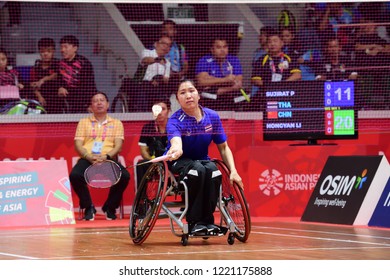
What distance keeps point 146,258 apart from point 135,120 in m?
6.84

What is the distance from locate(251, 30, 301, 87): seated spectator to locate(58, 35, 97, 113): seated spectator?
269cm

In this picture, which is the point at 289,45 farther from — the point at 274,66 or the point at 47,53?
the point at 47,53

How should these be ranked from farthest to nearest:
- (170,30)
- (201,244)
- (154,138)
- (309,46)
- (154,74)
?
(309,46) → (170,30) → (154,74) → (154,138) → (201,244)

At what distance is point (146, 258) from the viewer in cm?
838

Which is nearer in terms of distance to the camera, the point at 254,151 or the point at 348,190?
the point at 348,190

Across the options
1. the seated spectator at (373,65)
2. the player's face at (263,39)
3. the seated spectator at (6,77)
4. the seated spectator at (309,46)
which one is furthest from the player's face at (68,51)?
the seated spectator at (373,65)

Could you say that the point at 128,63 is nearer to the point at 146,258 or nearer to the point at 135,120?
the point at 135,120

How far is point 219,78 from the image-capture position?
15.3 metres

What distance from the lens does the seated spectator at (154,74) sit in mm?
15312

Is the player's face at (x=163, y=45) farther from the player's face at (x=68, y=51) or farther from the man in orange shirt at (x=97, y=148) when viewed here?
the man in orange shirt at (x=97, y=148)

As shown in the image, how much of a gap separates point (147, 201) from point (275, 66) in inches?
244

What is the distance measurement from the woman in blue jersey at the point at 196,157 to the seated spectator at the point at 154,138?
12.8 feet

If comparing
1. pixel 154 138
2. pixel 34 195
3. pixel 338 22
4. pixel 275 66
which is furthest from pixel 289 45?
pixel 34 195
